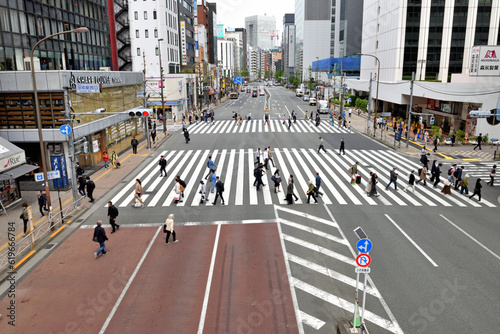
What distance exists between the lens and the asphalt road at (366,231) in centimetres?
1133

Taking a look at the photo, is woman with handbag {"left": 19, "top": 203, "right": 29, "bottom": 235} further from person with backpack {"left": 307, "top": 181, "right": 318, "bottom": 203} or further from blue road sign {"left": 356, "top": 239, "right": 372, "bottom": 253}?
blue road sign {"left": 356, "top": 239, "right": 372, "bottom": 253}

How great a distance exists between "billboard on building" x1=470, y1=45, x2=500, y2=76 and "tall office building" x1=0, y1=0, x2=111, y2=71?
40375mm

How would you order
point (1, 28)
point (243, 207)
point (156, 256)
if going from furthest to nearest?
point (1, 28)
point (243, 207)
point (156, 256)

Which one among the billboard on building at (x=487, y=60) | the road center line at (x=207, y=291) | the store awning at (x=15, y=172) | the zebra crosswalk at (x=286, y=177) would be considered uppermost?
the billboard on building at (x=487, y=60)

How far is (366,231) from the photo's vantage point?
1728cm

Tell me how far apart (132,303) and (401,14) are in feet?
197

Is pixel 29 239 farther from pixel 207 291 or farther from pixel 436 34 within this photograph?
pixel 436 34

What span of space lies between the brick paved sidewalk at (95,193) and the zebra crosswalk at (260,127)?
14.7 m

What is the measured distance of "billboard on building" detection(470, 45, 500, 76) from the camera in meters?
36.9

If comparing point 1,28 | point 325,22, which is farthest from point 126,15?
point 325,22

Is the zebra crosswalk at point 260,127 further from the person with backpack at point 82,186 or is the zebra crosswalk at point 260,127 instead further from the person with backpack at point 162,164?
the person with backpack at point 82,186

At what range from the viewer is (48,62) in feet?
127

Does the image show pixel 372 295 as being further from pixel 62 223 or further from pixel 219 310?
pixel 62 223

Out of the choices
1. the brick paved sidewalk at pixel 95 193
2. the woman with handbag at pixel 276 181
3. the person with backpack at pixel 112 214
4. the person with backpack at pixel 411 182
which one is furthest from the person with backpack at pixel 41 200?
the person with backpack at pixel 411 182
